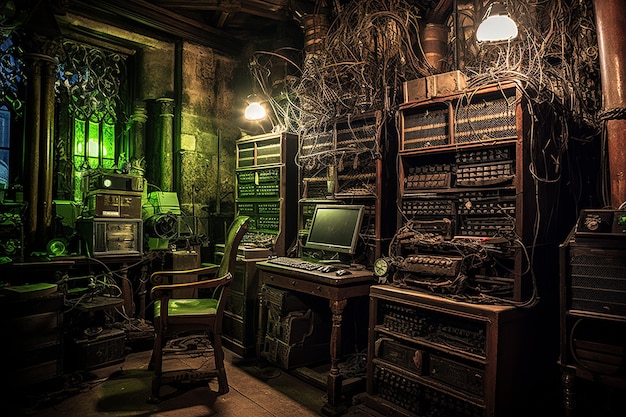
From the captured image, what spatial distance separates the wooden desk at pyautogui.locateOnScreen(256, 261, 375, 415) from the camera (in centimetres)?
332

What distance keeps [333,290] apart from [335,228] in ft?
2.67

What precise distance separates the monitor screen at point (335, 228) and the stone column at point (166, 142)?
2.38 m

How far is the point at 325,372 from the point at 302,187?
194 centimetres

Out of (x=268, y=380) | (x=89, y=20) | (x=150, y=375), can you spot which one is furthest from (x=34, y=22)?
(x=268, y=380)

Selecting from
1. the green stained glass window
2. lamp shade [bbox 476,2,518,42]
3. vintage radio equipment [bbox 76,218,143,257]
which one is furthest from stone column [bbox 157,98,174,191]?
lamp shade [bbox 476,2,518,42]

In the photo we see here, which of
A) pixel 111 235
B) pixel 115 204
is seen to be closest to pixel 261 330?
pixel 111 235

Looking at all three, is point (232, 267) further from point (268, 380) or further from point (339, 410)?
point (339, 410)

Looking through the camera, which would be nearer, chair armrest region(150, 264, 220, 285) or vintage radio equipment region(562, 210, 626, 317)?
vintage radio equipment region(562, 210, 626, 317)

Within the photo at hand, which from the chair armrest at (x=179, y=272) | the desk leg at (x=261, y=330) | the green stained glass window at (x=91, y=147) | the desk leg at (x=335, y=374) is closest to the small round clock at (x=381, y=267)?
the desk leg at (x=335, y=374)

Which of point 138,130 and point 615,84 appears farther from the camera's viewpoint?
point 138,130

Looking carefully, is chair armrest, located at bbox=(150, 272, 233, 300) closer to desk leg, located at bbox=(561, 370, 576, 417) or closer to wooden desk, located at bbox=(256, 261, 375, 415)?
wooden desk, located at bbox=(256, 261, 375, 415)

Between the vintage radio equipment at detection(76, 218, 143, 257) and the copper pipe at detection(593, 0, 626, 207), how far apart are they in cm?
442

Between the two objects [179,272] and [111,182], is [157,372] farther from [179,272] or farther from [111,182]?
[111,182]

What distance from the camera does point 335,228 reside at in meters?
4.09
